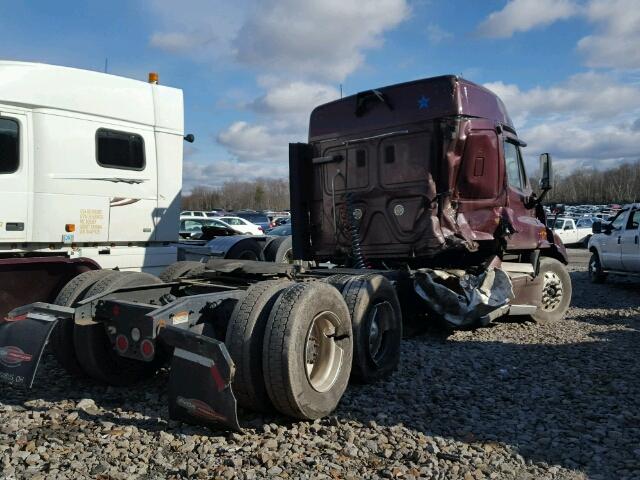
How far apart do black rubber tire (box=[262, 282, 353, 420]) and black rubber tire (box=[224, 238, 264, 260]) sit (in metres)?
5.30

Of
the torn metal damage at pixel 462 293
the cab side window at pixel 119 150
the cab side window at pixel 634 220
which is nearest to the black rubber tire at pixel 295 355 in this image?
the torn metal damage at pixel 462 293

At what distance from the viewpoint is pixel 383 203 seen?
7500 mm

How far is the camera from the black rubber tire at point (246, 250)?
9742mm

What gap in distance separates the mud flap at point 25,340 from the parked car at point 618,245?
1176 cm

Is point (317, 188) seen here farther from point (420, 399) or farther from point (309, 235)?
point (420, 399)

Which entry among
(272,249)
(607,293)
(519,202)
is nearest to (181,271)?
(272,249)

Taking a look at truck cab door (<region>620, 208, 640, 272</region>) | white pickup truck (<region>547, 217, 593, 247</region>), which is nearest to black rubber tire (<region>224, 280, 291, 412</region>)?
truck cab door (<region>620, 208, 640, 272</region>)

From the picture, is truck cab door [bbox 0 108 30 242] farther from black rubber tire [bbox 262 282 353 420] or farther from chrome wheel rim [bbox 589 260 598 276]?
chrome wheel rim [bbox 589 260 598 276]

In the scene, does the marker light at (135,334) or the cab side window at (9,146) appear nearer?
the marker light at (135,334)

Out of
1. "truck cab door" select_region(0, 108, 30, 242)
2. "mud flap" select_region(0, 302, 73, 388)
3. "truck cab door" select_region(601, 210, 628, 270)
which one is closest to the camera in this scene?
"mud flap" select_region(0, 302, 73, 388)

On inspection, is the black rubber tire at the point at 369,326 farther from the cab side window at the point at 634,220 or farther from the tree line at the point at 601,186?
the tree line at the point at 601,186

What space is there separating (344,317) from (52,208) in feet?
13.3

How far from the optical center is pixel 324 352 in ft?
15.4

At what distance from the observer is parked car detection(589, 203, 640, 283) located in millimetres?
12578
